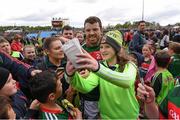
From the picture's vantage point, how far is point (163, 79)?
486 cm

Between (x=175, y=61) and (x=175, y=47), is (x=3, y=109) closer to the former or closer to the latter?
(x=175, y=61)

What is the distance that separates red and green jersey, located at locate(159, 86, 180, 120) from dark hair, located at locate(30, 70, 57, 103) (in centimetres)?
96

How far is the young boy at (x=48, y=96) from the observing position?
2.80 m

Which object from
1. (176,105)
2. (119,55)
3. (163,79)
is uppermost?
(119,55)

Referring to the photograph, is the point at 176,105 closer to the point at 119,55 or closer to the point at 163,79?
the point at 119,55

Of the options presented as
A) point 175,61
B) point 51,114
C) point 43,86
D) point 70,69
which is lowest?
point 175,61

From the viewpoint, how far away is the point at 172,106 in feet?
8.42

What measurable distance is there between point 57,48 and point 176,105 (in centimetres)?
209

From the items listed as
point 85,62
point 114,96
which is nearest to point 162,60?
point 114,96

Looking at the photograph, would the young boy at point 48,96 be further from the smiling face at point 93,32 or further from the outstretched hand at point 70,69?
the smiling face at point 93,32

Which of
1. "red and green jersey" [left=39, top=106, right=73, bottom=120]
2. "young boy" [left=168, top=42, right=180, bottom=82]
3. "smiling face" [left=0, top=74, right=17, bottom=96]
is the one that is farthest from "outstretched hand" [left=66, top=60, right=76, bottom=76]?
"young boy" [left=168, top=42, right=180, bottom=82]

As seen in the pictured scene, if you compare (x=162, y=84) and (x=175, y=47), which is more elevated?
(x=175, y=47)

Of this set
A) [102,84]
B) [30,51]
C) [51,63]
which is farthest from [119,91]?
[30,51]

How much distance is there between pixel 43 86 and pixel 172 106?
1.09 m
